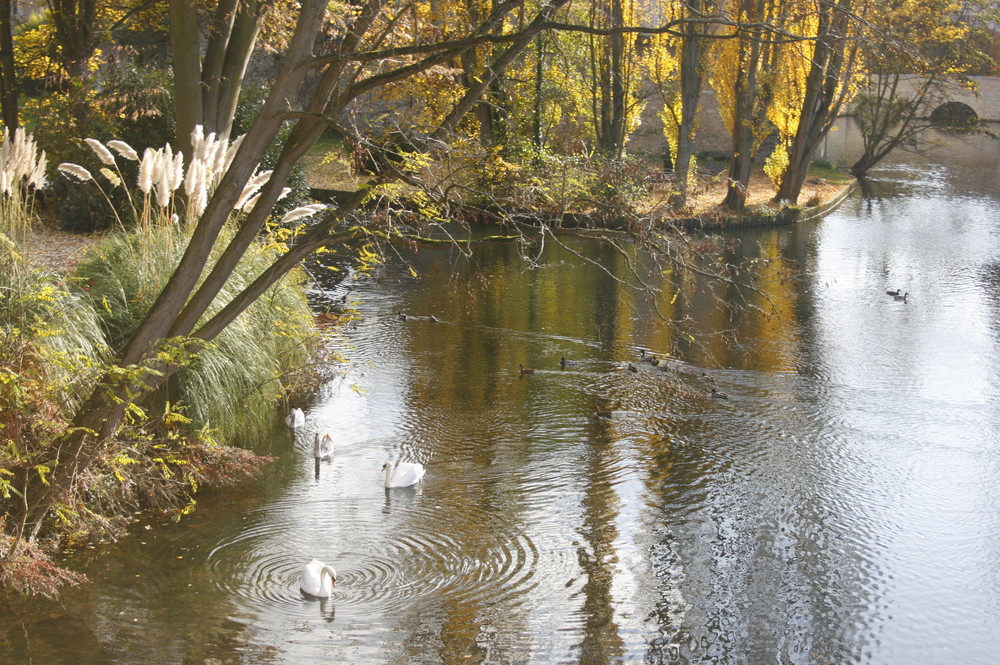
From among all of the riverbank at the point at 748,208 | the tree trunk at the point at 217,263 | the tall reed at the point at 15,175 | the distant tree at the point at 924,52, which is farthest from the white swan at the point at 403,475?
the riverbank at the point at 748,208

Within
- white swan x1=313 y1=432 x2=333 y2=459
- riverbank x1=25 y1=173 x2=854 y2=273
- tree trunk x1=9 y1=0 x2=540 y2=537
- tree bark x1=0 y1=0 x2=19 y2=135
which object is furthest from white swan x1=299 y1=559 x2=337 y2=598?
tree bark x1=0 y1=0 x2=19 y2=135

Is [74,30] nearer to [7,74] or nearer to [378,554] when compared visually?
[7,74]

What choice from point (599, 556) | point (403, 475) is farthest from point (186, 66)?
point (599, 556)

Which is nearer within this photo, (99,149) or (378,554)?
(378,554)

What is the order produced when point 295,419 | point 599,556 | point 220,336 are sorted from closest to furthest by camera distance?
point 599,556
point 220,336
point 295,419

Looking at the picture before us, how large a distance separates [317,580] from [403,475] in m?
1.61

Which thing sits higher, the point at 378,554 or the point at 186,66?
the point at 186,66

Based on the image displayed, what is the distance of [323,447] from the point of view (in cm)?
739

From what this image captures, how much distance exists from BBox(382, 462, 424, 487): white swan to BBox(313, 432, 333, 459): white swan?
69 cm

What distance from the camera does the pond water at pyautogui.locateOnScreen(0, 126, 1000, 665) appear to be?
5.09 m

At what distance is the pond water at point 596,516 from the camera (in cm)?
509

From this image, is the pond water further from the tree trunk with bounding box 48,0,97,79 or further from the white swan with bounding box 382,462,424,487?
the tree trunk with bounding box 48,0,97,79

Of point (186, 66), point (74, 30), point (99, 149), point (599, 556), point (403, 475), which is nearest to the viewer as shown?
point (599, 556)

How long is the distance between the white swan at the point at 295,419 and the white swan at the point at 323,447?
628mm
